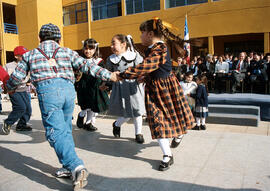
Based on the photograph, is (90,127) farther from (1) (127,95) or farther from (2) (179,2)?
(2) (179,2)

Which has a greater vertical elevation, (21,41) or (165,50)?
(21,41)

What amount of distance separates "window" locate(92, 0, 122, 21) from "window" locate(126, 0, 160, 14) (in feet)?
2.87

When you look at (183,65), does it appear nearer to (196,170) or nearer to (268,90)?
(268,90)

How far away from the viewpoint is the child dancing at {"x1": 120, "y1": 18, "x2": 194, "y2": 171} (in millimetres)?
3033

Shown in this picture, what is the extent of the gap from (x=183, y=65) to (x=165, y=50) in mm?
8262

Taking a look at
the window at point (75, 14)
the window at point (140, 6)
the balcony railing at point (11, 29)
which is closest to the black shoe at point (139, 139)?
the window at point (140, 6)

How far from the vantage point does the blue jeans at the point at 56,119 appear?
2592mm

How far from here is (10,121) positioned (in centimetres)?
498

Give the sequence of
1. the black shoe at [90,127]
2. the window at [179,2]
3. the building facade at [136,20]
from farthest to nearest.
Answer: the window at [179,2]
the building facade at [136,20]
the black shoe at [90,127]

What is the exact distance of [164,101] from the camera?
311 cm

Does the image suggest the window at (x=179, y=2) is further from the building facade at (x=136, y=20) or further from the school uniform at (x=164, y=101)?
the school uniform at (x=164, y=101)

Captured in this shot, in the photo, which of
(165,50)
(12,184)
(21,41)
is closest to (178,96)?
(165,50)

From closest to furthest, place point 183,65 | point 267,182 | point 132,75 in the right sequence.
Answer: point 267,182
point 132,75
point 183,65

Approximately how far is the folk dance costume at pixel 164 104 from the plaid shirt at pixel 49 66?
2.05ft
